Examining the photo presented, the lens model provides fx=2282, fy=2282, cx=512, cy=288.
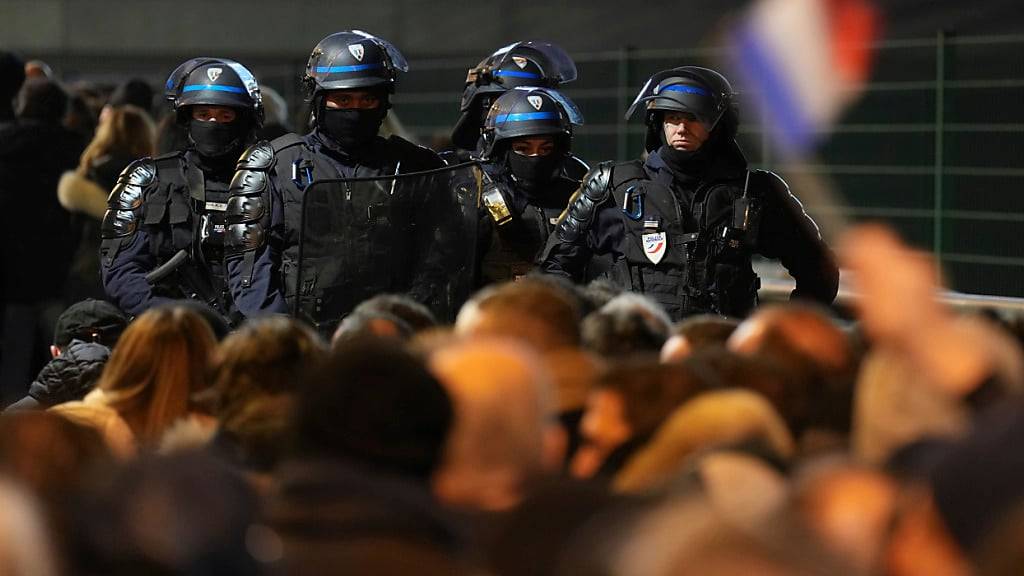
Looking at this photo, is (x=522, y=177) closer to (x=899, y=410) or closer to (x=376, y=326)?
(x=376, y=326)

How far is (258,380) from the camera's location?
15.2 feet

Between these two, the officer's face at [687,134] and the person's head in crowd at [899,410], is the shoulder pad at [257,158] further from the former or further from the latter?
the person's head in crowd at [899,410]

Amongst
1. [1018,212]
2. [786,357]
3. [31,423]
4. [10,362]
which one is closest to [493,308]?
[786,357]

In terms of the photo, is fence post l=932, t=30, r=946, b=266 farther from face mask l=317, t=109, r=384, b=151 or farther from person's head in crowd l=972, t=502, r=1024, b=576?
person's head in crowd l=972, t=502, r=1024, b=576

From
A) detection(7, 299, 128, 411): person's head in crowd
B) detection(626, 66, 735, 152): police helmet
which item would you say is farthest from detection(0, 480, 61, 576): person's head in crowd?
detection(626, 66, 735, 152): police helmet

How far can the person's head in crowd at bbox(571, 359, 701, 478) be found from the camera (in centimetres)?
404

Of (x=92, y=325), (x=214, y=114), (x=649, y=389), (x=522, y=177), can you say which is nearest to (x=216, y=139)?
(x=214, y=114)

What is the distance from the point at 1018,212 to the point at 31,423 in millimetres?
8653

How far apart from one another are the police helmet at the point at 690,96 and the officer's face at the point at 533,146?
2.02ft

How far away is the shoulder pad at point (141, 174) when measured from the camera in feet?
29.8

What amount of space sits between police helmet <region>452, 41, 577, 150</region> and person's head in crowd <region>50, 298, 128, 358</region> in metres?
2.84

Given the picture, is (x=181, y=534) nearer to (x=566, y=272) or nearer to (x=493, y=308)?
(x=493, y=308)

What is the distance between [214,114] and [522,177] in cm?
126

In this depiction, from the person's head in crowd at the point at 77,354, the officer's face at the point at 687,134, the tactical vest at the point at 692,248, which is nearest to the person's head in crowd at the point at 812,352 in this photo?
the person's head in crowd at the point at 77,354
